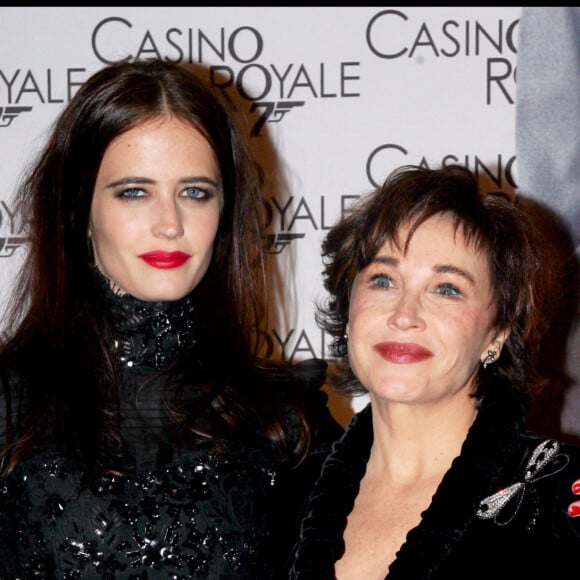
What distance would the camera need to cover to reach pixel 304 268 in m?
3.31

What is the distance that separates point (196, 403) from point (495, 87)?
1.49m

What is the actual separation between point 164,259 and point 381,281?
17.1 inches

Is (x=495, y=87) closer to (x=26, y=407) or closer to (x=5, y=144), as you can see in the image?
(x=5, y=144)

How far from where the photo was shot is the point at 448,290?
6.65ft

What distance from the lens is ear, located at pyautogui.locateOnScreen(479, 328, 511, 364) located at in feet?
6.95

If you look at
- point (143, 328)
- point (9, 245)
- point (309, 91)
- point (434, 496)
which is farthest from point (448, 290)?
point (9, 245)

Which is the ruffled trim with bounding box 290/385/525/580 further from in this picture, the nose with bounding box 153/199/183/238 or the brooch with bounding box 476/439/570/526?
the nose with bounding box 153/199/183/238

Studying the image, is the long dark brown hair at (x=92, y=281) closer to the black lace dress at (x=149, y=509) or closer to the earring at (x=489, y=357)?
the black lace dress at (x=149, y=509)

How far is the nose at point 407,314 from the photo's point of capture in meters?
2.00

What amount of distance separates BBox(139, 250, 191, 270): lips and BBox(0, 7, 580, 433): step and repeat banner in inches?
43.8

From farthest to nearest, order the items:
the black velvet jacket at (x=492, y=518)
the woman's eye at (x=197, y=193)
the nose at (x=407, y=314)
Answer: the woman's eye at (x=197, y=193) → the nose at (x=407, y=314) → the black velvet jacket at (x=492, y=518)

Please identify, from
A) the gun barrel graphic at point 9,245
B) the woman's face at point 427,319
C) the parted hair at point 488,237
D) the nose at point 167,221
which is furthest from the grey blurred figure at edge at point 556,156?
the gun barrel graphic at point 9,245

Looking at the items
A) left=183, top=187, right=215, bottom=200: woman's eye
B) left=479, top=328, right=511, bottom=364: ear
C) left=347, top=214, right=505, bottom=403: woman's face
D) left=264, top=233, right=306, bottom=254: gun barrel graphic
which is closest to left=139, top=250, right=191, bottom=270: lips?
left=183, top=187, right=215, bottom=200: woman's eye

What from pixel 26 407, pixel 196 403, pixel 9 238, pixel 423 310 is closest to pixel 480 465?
pixel 423 310
